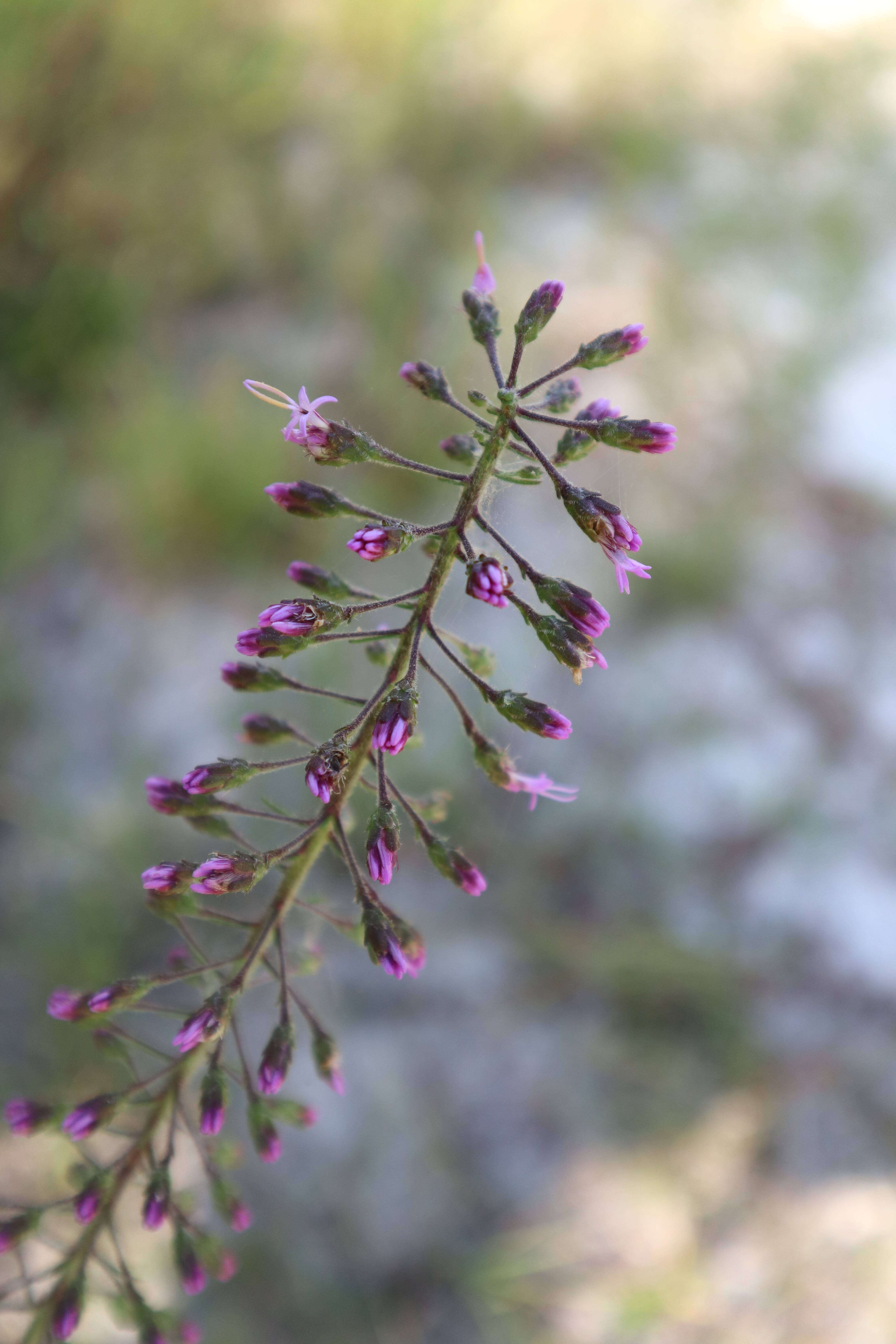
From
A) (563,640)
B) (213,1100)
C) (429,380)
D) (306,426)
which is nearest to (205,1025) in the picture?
(213,1100)

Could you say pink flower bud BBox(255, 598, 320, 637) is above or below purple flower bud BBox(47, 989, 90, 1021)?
above

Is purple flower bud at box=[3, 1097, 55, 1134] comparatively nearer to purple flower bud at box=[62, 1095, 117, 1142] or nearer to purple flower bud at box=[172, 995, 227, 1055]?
purple flower bud at box=[62, 1095, 117, 1142]

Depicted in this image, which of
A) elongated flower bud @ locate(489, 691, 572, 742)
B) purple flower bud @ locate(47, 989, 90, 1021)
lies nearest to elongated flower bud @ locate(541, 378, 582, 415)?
elongated flower bud @ locate(489, 691, 572, 742)

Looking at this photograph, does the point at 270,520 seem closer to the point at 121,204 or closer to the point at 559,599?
the point at 121,204

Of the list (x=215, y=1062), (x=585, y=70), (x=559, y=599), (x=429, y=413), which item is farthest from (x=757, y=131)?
(x=215, y=1062)

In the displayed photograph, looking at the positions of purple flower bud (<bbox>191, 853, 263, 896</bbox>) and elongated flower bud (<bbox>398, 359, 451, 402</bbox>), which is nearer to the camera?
purple flower bud (<bbox>191, 853, 263, 896</bbox>)

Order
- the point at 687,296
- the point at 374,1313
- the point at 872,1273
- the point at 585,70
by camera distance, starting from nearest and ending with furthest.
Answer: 1. the point at 374,1313
2. the point at 872,1273
3. the point at 687,296
4. the point at 585,70

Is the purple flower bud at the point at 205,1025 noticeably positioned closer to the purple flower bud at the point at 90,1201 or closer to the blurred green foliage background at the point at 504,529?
the purple flower bud at the point at 90,1201

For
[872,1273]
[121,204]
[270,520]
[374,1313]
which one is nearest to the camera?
[374,1313]
